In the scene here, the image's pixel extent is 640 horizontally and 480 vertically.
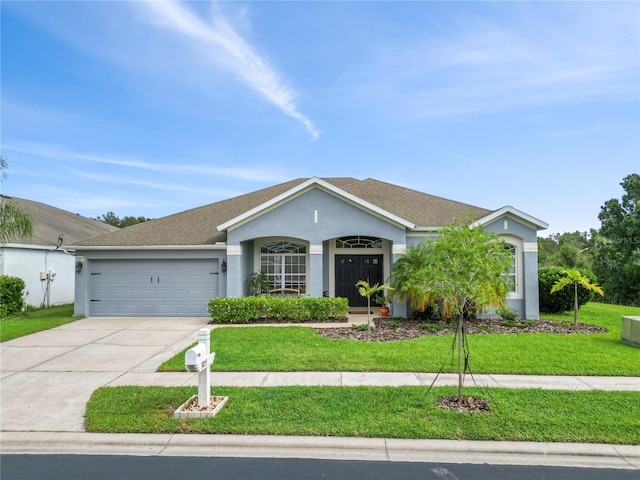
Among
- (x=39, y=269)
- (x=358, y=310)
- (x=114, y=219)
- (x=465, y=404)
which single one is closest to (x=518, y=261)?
(x=358, y=310)

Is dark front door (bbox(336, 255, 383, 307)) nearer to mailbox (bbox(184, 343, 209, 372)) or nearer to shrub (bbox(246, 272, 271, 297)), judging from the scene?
shrub (bbox(246, 272, 271, 297))

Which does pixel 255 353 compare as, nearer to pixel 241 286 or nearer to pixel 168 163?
pixel 241 286

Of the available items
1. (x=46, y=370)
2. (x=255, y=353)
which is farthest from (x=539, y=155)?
(x=46, y=370)

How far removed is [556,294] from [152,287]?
15.6 meters

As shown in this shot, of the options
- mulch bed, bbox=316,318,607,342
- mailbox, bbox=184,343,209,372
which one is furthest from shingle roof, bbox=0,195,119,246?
mailbox, bbox=184,343,209,372

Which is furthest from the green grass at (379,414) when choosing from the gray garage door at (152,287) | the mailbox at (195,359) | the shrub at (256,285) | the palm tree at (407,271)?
the gray garage door at (152,287)

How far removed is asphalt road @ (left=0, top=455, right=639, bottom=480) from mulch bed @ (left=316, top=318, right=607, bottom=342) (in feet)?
20.2

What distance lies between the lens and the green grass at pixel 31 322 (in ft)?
38.5

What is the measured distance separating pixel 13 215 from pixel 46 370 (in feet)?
30.5

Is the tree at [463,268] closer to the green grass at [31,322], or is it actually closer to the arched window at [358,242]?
the arched window at [358,242]

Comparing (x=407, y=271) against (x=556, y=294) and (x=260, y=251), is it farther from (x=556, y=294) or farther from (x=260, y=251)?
(x=556, y=294)

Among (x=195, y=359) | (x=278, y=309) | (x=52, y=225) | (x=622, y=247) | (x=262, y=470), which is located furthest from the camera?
(x=622, y=247)

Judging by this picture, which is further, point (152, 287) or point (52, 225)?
point (52, 225)

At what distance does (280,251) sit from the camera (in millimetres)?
16016
